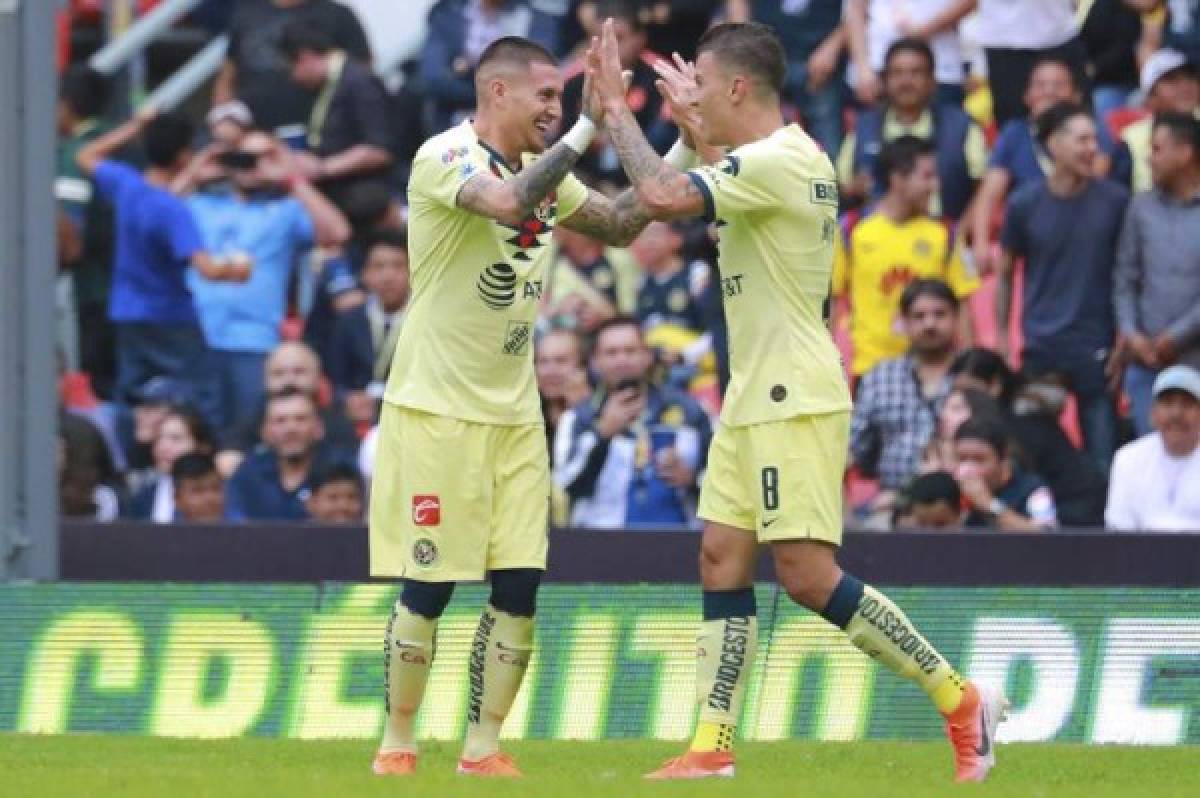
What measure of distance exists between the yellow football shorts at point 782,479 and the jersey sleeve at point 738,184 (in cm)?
76

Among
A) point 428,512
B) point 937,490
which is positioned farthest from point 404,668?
point 937,490

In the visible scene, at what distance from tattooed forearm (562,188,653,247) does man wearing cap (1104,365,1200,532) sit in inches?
183

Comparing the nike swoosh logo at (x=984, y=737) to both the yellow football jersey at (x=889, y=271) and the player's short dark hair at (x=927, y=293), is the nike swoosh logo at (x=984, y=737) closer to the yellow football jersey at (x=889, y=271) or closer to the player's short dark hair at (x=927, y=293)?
the player's short dark hair at (x=927, y=293)

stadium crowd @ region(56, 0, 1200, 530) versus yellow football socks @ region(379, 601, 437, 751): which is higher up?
stadium crowd @ region(56, 0, 1200, 530)

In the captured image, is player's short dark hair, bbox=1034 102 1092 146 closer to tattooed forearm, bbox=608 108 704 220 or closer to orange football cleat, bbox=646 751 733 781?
tattooed forearm, bbox=608 108 704 220

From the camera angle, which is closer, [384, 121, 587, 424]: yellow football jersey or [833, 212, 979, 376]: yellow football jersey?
[384, 121, 587, 424]: yellow football jersey

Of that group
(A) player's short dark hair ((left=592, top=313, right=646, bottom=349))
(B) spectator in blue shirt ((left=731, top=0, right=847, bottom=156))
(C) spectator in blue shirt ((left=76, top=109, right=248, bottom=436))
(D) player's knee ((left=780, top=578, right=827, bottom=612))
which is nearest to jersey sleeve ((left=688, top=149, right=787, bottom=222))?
(D) player's knee ((left=780, top=578, right=827, bottom=612))

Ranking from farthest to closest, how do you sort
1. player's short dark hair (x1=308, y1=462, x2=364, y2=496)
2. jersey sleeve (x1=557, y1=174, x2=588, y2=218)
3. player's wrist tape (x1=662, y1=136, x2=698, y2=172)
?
player's short dark hair (x1=308, y1=462, x2=364, y2=496)
player's wrist tape (x1=662, y1=136, x2=698, y2=172)
jersey sleeve (x1=557, y1=174, x2=588, y2=218)

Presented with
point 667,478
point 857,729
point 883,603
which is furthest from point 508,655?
point 667,478

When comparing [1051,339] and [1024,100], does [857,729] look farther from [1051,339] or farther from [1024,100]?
[1024,100]

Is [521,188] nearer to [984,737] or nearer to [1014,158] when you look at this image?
[984,737]

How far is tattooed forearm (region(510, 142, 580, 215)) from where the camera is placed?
10172 mm

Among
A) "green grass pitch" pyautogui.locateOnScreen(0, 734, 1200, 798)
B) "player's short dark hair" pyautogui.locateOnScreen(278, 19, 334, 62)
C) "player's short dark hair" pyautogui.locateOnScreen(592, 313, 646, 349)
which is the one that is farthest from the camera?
"player's short dark hair" pyautogui.locateOnScreen(278, 19, 334, 62)

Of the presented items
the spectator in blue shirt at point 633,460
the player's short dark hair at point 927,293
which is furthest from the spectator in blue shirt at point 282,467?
the player's short dark hair at point 927,293
